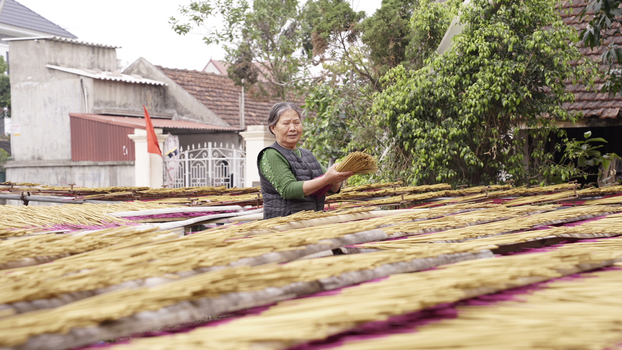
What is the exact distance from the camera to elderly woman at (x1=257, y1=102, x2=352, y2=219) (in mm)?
2986

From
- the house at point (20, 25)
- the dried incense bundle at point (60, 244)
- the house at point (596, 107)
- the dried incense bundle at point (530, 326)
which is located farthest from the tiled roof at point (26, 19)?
the dried incense bundle at point (530, 326)

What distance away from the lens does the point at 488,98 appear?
685 centimetres

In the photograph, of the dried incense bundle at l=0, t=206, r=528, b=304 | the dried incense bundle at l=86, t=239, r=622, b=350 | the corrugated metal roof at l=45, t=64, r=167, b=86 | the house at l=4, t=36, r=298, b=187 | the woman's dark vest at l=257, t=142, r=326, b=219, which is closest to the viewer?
the dried incense bundle at l=86, t=239, r=622, b=350

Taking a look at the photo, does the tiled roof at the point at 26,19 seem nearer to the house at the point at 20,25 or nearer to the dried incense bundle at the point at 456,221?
the house at the point at 20,25

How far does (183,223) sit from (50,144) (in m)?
15.1

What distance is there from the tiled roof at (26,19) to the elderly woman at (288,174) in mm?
25395

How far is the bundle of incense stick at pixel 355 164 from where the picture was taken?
2984 millimetres

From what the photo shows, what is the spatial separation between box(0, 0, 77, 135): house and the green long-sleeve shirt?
24583 mm

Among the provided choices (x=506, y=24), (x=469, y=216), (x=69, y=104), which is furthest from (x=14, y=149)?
(x=469, y=216)

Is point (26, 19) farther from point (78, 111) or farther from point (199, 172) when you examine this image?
point (199, 172)

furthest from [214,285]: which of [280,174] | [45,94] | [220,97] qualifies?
[220,97]

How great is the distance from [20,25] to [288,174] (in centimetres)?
2631

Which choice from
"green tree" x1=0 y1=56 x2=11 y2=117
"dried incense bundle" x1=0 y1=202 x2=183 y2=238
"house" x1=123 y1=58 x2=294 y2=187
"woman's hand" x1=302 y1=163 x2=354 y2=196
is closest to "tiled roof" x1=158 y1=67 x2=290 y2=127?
"house" x1=123 y1=58 x2=294 y2=187

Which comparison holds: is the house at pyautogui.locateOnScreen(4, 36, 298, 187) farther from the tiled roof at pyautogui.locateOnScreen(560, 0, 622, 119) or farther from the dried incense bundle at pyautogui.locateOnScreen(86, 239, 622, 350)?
the dried incense bundle at pyautogui.locateOnScreen(86, 239, 622, 350)
